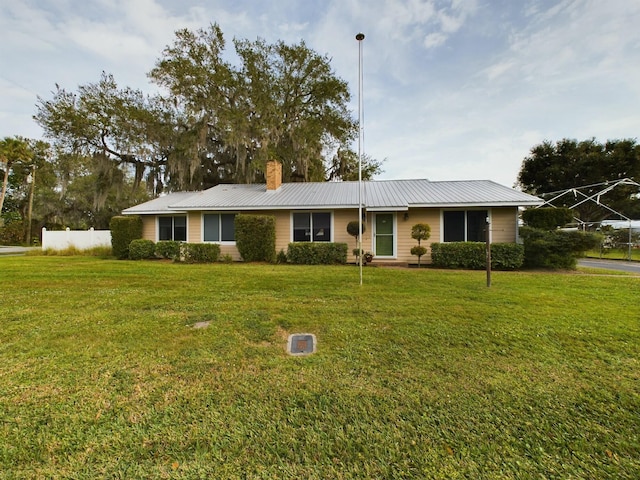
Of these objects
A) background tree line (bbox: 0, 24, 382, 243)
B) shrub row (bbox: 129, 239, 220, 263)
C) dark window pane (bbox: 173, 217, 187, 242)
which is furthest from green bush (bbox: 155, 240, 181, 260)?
background tree line (bbox: 0, 24, 382, 243)

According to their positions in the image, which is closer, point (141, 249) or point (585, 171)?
point (141, 249)

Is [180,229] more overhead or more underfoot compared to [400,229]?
more overhead

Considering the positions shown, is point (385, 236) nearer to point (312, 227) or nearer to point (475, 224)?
point (312, 227)

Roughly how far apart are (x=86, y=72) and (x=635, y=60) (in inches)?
1001

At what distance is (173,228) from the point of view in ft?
40.7

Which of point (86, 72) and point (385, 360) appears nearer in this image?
point (385, 360)

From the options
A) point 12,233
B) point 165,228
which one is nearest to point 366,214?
point 165,228

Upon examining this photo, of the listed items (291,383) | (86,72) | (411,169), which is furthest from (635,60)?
(86,72)

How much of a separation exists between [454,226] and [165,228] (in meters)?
12.2

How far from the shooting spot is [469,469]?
1.59 meters

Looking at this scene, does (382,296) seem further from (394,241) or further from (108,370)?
(394,241)

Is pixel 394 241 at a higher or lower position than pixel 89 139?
lower

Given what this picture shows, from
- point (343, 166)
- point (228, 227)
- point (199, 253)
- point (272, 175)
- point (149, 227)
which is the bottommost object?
point (199, 253)

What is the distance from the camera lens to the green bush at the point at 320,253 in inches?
400
